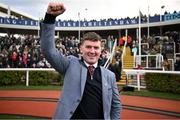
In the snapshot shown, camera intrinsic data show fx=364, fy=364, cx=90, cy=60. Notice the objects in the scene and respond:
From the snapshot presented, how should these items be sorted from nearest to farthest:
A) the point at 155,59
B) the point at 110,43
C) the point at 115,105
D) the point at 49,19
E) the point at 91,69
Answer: the point at 49,19, the point at 91,69, the point at 115,105, the point at 155,59, the point at 110,43

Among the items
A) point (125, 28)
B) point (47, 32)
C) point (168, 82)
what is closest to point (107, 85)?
point (47, 32)

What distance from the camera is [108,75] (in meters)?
3.24

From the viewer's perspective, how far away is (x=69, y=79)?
3.06 m

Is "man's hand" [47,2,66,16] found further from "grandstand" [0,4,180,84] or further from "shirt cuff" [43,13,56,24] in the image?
"grandstand" [0,4,180,84]

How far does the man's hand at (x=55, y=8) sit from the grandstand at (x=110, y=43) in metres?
12.5

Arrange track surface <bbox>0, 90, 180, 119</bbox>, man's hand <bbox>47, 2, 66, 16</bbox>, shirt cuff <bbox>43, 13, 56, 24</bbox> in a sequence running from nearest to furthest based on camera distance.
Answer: man's hand <bbox>47, 2, 66, 16</bbox>, shirt cuff <bbox>43, 13, 56, 24</bbox>, track surface <bbox>0, 90, 180, 119</bbox>

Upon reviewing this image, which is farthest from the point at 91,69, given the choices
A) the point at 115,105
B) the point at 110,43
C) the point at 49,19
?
the point at 110,43

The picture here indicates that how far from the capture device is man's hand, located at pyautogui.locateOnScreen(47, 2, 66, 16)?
9.04 feet

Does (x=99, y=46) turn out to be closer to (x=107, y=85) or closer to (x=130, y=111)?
(x=107, y=85)

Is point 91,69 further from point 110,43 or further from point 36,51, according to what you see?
point 110,43

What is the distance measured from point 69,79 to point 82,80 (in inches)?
4.4

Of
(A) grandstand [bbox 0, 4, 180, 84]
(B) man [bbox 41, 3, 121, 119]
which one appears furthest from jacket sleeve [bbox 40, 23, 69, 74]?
(A) grandstand [bbox 0, 4, 180, 84]

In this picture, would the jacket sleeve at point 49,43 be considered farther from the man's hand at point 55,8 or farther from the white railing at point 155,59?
the white railing at point 155,59

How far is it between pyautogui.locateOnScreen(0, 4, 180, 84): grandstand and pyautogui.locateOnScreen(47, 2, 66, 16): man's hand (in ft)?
41.0
